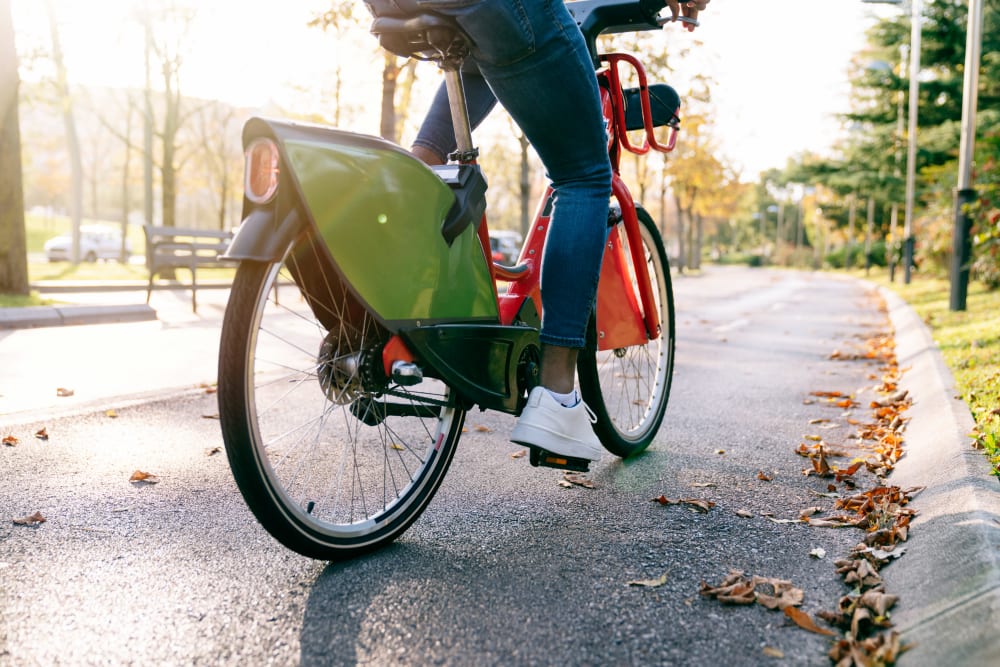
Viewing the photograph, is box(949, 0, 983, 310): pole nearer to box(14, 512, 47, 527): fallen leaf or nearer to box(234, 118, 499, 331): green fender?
box(234, 118, 499, 331): green fender

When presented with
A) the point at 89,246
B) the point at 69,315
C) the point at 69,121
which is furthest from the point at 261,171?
the point at 89,246

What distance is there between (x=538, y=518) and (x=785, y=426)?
1.99m

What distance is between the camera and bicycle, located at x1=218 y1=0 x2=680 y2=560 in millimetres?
1796

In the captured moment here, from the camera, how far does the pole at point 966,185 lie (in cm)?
992

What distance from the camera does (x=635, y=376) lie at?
3.42 meters

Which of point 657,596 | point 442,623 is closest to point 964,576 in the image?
point 657,596

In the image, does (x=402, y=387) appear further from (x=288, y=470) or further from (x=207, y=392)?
(x=207, y=392)

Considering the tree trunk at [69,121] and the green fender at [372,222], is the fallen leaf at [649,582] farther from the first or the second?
the tree trunk at [69,121]

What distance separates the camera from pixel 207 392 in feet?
15.1

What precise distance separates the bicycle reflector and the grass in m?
2.23

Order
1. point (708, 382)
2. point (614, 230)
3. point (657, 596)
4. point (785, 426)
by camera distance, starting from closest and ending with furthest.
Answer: point (657, 596) → point (614, 230) → point (785, 426) → point (708, 382)

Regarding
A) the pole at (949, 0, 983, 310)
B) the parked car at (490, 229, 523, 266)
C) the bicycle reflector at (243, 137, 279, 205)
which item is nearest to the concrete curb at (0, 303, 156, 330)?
the bicycle reflector at (243, 137, 279, 205)

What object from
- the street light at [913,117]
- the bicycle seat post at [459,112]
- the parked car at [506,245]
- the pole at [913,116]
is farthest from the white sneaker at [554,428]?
the parked car at [506,245]

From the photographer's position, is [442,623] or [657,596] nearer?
[442,623]
